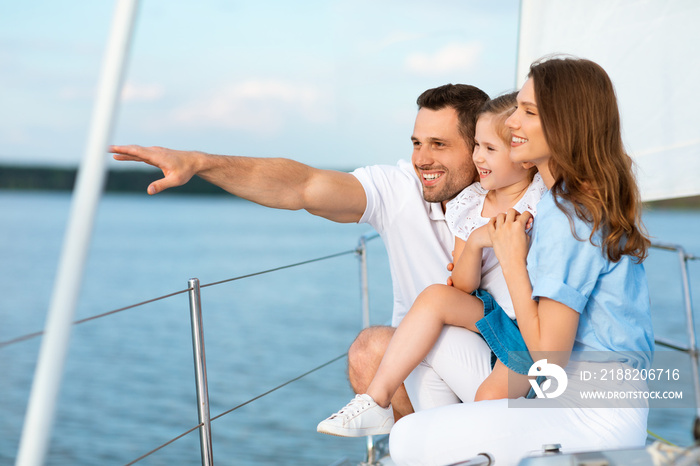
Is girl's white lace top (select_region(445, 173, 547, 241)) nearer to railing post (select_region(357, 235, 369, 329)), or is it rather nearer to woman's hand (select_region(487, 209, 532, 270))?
woman's hand (select_region(487, 209, 532, 270))

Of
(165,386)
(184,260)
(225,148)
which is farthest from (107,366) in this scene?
(184,260)

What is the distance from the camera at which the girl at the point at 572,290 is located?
1.29 metres

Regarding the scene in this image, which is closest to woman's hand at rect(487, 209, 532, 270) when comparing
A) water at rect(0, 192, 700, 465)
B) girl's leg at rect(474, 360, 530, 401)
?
girl's leg at rect(474, 360, 530, 401)

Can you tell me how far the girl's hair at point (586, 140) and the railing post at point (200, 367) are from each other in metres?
0.79

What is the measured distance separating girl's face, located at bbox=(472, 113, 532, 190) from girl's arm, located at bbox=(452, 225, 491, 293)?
185 millimetres

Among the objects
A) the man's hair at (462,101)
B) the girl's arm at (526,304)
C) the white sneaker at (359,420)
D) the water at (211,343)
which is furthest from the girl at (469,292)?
the water at (211,343)

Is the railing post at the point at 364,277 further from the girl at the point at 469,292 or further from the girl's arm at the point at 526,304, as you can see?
the girl's arm at the point at 526,304

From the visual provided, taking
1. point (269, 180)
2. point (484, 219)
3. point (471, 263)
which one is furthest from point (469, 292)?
point (269, 180)

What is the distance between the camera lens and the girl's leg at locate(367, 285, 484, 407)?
5.16 ft

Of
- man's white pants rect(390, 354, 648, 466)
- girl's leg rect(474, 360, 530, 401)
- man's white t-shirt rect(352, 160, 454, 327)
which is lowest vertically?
man's white pants rect(390, 354, 648, 466)

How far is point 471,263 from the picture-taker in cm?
164

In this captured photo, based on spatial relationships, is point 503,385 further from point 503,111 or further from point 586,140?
point 503,111

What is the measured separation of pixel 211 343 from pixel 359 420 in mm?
11127

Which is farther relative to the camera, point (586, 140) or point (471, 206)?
point (471, 206)
